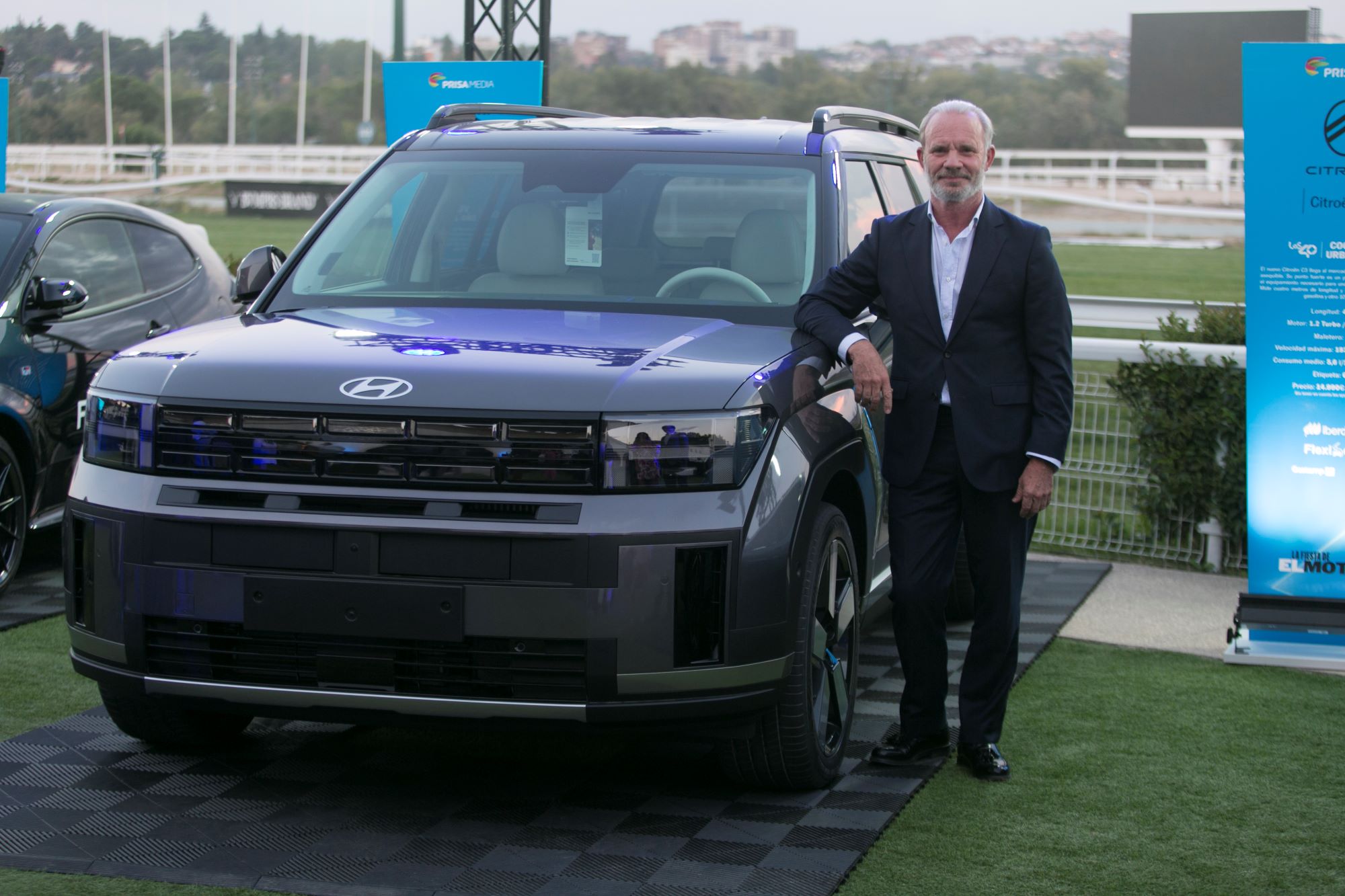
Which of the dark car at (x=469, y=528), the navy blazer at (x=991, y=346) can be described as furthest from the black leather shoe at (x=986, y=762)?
the navy blazer at (x=991, y=346)

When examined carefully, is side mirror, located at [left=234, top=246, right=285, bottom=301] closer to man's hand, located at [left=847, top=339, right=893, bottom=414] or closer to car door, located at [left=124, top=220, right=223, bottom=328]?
man's hand, located at [left=847, top=339, right=893, bottom=414]

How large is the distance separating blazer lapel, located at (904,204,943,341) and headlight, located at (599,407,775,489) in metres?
0.99

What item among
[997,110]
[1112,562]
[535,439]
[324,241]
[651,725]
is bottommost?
[1112,562]

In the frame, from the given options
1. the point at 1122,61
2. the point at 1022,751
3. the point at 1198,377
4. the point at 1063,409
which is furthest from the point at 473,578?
the point at 1122,61

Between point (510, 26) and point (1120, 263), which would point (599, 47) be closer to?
point (1120, 263)

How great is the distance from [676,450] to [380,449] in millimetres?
707

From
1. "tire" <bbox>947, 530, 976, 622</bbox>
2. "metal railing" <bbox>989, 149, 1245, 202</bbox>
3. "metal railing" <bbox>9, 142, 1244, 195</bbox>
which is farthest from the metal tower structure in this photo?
"metal railing" <bbox>9, 142, 1244, 195</bbox>

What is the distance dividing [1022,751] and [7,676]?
11.5ft

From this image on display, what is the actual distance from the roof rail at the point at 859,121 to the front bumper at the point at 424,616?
212cm

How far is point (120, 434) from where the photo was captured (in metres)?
4.11

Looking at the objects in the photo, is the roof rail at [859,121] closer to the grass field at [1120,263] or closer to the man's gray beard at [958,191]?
the man's gray beard at [958,191]

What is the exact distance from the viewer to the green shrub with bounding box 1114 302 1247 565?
8.05 m

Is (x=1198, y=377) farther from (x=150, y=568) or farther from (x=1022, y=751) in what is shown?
(x=150, y=568)

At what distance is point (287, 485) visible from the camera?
3.95 meters
